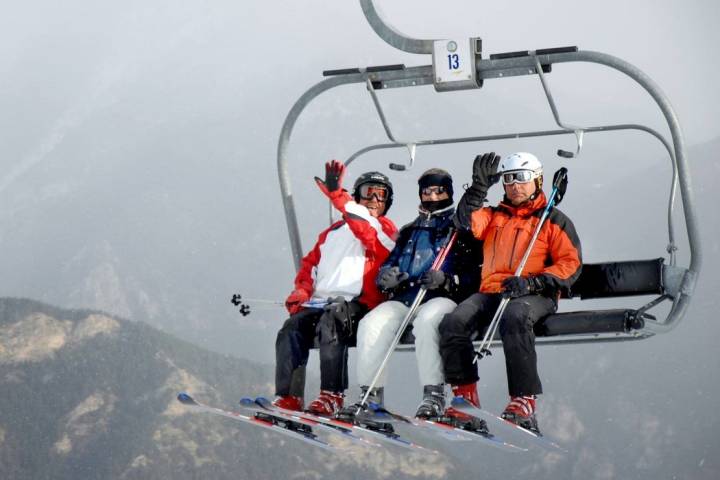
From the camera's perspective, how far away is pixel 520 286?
779 cm

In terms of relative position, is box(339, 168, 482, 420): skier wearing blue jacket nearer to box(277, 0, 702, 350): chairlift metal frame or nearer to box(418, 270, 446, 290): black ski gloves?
box(418, 270, 446, 290): black ski gloves

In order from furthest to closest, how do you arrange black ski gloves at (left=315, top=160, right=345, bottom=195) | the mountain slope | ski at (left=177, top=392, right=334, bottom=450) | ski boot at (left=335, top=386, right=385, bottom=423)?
1. the mountain slope
2. black ski gloves at (left=315, top=160, right=345, bottom=195)
3. ski at (left=177, top=392, right=334, bottom=450)
4. ski boot at (left=335, top=386, right=385, bottom=423)

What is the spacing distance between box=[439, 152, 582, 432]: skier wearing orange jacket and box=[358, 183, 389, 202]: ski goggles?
1143 millimetres

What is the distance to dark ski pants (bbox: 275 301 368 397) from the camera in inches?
331

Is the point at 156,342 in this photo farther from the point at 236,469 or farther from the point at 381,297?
the point at 381,297

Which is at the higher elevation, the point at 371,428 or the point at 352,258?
the point at 352,258

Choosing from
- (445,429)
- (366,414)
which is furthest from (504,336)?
(366,414)

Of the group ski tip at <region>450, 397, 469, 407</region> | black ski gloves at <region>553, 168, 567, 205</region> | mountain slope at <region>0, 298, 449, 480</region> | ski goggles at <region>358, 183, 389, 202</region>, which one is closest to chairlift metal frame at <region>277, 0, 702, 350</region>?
black ski gloves at <region>553, 168, 567, 205</region>

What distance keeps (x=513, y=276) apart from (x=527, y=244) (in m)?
0.38

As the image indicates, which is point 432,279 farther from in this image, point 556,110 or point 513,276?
point 556,110

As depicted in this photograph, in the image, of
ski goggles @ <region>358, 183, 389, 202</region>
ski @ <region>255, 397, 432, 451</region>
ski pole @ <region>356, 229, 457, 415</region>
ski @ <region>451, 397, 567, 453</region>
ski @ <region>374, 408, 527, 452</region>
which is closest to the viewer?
ski @ <region>451, 397, 567, 453</region>

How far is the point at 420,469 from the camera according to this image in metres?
122

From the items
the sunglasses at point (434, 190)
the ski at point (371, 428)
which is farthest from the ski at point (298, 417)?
the sunglasses at point (434, 190)

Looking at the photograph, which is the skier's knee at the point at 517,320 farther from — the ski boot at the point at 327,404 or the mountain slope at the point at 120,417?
the mountain slope at the point at 120,417
